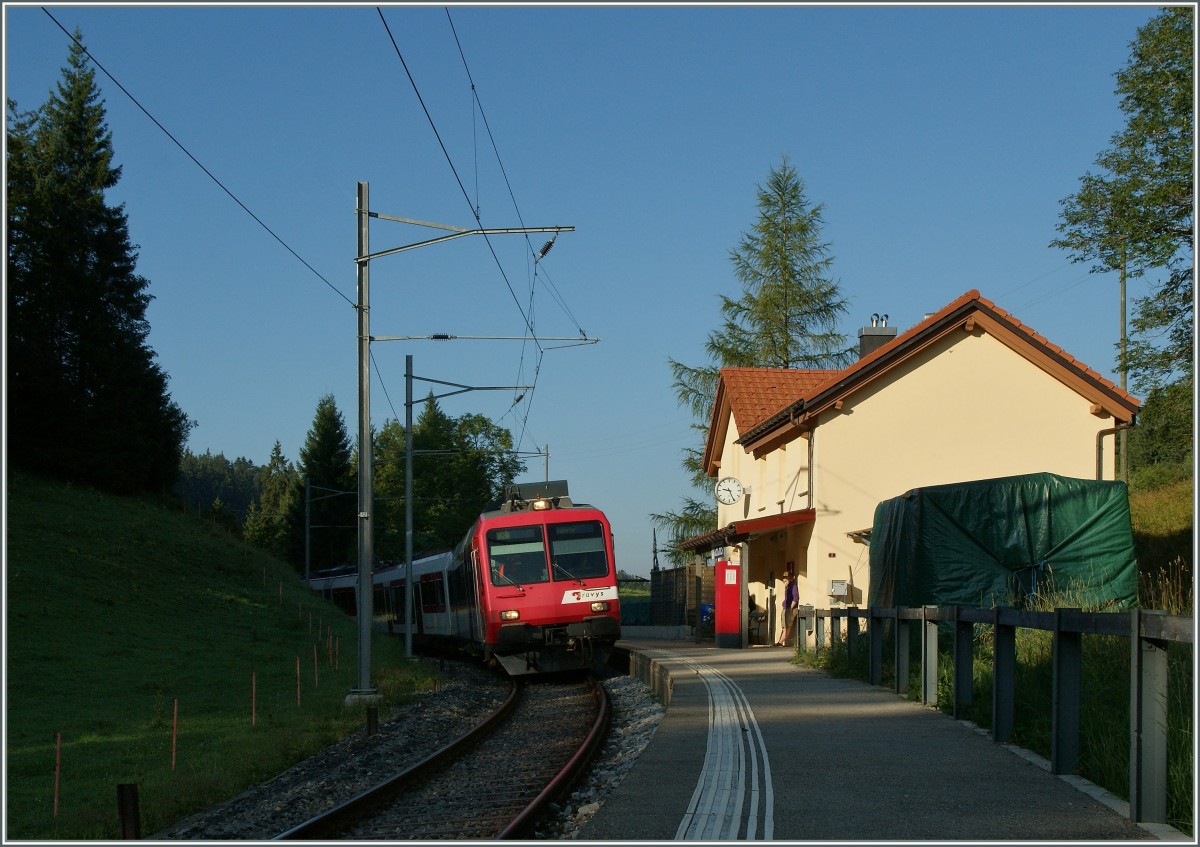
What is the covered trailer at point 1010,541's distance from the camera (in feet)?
62.3

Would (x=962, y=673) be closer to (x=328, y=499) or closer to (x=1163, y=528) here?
(x=1163, y=528)

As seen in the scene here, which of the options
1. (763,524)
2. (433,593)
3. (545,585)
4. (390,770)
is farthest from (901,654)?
(433,593)

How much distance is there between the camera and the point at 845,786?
7.79 metres

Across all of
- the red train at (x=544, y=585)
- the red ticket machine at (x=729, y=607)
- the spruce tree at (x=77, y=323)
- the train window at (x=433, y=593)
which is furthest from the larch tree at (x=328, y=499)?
the red train at (x=544, y=585)

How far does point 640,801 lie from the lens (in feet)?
24.7

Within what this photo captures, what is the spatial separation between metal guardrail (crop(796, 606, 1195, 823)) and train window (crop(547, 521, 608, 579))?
10.0 m

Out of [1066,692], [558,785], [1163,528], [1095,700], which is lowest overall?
[558,785]

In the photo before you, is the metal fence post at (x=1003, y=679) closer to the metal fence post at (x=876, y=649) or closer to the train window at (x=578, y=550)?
the metal fence post at (x=876, y=649)

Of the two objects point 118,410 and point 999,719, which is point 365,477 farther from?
point 118,410

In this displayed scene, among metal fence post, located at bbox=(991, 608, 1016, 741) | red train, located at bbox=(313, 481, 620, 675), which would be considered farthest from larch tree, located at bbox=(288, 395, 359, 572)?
metal fence post, located at bbox=(991, 608, 1016, 741)

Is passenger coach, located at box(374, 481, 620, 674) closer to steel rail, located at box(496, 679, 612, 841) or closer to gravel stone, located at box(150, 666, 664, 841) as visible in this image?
gravel stone, located at box(150, 666, 664, 841)

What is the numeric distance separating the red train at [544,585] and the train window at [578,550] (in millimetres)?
19

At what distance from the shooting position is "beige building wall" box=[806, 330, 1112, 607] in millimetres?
27609

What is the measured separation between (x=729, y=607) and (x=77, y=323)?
104 feet
